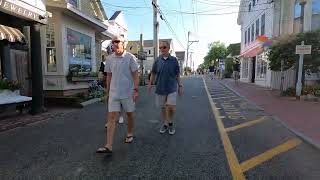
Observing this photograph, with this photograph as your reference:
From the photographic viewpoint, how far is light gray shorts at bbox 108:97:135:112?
18.1ft

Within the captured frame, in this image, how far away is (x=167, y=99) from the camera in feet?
22.4

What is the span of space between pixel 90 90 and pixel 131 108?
8.35m

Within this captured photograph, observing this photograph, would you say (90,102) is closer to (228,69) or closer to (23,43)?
(23,43)

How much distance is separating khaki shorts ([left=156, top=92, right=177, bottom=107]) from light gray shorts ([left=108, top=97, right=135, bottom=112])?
4.02 ft

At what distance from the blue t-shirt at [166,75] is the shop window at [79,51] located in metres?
6.44

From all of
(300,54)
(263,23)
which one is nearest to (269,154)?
(300,54)

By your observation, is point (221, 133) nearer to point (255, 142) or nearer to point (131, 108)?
point (255, 142)

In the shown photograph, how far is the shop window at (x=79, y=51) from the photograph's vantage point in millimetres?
12484

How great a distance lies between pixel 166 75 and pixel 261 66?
19181 millimetres

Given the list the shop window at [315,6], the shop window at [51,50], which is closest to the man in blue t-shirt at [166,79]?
the shop window at [51,50]

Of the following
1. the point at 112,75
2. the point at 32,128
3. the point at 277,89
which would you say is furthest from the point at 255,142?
the point at 277,89

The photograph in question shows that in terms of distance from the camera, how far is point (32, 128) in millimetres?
7555

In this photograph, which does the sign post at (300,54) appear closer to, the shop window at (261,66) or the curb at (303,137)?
the curb at (303,137)

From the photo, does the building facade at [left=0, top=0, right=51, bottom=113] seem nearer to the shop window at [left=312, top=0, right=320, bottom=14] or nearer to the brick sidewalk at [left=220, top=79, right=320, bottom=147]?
the brick sidewalk at [left=220, top=79, right=320, bottom=147]
